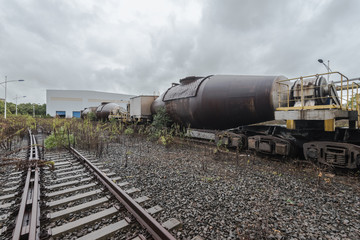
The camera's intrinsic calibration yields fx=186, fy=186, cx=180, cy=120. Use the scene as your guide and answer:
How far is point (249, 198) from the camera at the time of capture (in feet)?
11.7

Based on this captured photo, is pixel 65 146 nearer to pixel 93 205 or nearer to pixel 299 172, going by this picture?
pixel 93 205

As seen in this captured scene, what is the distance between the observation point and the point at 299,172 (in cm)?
507

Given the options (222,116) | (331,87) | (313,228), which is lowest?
(313,228)

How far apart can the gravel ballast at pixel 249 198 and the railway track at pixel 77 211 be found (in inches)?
12.5

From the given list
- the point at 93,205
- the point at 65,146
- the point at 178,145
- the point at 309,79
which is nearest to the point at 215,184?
the point at 93,205

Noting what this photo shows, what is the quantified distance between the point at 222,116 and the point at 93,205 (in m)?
5.62

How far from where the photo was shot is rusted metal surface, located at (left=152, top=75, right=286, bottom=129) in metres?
6.43

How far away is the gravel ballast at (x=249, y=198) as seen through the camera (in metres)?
2.66

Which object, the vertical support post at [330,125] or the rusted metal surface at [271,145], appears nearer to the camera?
the vertical support post at [330,125]

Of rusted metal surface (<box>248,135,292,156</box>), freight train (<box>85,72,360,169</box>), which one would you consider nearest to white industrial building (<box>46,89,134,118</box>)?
freight train (<box>85,72,360,169</box>)

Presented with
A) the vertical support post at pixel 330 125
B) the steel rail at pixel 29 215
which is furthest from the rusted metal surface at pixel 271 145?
the steel rail at pixel 29 215

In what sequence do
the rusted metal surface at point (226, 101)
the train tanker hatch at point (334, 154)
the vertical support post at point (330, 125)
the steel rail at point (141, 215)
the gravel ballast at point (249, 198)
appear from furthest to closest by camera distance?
the rusted metal surface at point (226, 101) → the vertical support post at point (330, 125) → the train tanker hatch at point (334, 154) → the gravel ballast at point (249, 198) → the steel rail at point (141, 215)

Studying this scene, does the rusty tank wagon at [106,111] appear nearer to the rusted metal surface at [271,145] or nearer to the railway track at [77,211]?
the railway track at [77,211]

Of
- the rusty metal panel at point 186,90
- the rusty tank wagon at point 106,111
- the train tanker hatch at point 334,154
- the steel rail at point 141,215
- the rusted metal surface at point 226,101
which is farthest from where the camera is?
the rusty tank wagon at point 106,111
